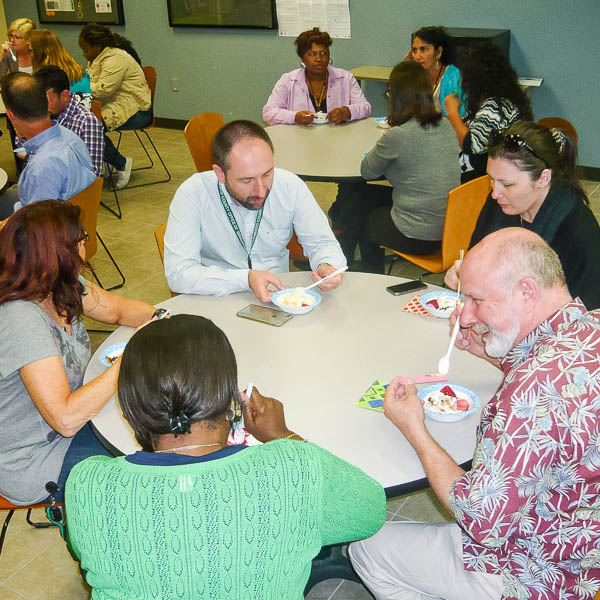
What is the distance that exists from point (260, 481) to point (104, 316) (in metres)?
1.32

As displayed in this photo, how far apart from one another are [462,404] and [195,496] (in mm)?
869

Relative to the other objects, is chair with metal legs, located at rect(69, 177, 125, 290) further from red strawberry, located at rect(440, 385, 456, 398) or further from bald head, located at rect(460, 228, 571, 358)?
bald head, located at rect(460, 228, 571, 358)

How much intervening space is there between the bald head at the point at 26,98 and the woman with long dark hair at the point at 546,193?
2.46 metres

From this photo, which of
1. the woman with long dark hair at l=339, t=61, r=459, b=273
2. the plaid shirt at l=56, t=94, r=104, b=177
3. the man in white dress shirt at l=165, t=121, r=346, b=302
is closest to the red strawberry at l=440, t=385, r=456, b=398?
the man in white dress shirt at l=165, t=121, r=346, b=302

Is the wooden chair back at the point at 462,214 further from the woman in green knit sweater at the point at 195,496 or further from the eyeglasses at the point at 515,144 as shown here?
the woman in green knit sweater at the point at 195,496

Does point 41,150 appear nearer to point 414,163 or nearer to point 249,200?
point 249,200

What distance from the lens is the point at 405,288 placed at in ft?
7.82

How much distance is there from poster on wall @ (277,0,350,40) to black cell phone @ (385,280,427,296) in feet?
16.3

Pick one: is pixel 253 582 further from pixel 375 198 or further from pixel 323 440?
pixel 375 198

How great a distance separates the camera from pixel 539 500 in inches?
54.2

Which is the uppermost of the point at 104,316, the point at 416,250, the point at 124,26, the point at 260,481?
the point at 124,26

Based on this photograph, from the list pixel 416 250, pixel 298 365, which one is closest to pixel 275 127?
pixel 416 250

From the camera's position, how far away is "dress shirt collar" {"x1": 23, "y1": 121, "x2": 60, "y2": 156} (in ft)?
12.3

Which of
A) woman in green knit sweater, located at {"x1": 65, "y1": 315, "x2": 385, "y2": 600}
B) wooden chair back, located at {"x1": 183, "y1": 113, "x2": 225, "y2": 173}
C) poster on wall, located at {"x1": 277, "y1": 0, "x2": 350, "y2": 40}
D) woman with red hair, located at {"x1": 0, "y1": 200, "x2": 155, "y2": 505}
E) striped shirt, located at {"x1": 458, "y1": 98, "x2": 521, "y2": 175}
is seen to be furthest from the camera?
poster on wall, located at {"x1": 277, "y1": 0, "x2": 350, "y2": 40}
